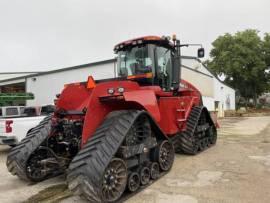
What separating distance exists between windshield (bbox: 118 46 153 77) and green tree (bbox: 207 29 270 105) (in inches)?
1466

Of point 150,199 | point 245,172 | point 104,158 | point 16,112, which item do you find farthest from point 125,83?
point 16,112

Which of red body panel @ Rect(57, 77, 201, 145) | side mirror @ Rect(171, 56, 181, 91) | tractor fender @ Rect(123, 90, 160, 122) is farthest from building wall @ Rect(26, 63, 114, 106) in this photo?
tractor fender @ Rect(123, 90, 160, 122)

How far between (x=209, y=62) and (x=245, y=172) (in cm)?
4320

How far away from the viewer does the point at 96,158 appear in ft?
15.1

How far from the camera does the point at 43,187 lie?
231 inches

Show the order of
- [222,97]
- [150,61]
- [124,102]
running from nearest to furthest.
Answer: [124,102]
[150,61]
[222,97]

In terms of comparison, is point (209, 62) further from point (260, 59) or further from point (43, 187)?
point (43, 187)

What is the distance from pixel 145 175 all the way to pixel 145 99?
4.71ft

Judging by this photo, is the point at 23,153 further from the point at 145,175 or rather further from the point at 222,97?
the point at 222,97

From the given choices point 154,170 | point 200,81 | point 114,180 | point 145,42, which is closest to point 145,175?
point 154,170

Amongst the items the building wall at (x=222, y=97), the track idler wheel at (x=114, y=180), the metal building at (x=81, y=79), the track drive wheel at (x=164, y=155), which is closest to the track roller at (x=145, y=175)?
the track drive wheel at (x=164, y=155)

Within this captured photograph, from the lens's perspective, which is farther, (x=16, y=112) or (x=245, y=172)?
(x=16, y=112)

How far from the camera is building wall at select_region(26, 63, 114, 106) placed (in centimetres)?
1958

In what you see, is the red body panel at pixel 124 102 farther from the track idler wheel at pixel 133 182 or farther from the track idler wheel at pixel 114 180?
the track idler wheel at pixel 133 182
